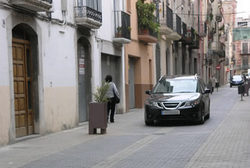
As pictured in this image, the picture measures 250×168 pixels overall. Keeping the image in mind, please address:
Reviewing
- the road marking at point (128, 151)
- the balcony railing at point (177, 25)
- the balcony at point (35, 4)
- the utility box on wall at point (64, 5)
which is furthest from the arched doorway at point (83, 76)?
the balcony railing at point (177, 25)

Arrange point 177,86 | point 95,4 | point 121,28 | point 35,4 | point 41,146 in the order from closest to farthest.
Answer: point 41,146 < point 35,4 < point 177,86 < point 95,4 < point 121,28

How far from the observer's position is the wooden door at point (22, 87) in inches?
491

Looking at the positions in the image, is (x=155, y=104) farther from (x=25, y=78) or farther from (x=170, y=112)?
(x=25, y=78)

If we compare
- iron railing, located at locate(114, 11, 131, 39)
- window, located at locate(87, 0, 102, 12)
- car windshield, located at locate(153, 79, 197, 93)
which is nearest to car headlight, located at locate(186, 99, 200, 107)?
car windshield, located at locate(153, 79, 197, 93)

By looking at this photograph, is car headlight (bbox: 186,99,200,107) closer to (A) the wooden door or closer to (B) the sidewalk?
(B) the sidewalk

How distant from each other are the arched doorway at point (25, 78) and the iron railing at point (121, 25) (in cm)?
797

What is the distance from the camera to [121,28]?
20906 millimetres

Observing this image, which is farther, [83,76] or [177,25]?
[177,25]

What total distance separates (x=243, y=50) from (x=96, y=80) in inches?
3782

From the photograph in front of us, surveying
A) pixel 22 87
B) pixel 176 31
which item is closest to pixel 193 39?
pixel 176 31

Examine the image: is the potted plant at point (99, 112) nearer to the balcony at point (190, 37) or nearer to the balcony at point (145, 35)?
the balcony at point (145, 35)

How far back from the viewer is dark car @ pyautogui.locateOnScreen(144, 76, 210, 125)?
14.8 metres

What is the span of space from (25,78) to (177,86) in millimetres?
5684

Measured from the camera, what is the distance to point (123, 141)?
11539 millimetres
